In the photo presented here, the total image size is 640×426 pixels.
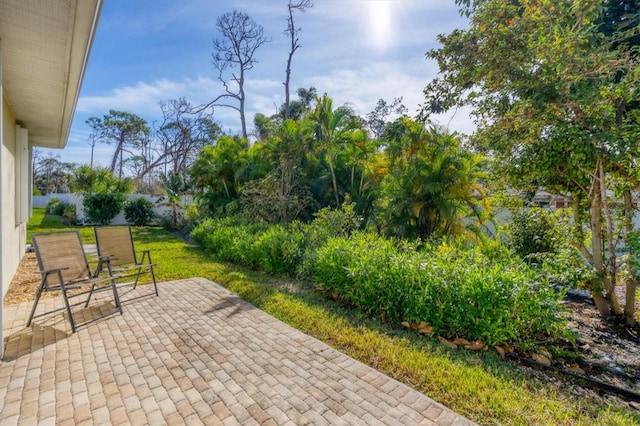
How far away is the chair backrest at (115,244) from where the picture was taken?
5.49 metres

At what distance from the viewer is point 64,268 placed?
424 cm

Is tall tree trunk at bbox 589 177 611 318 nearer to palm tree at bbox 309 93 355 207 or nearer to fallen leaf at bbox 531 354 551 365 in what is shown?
fallen leaf at bbox 531 354 551 365

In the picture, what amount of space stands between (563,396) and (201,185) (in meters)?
15.8

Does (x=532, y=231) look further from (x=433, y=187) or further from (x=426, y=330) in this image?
(x=426, y=330)

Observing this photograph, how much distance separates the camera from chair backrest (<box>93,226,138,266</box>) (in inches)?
216

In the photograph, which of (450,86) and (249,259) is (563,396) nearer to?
(450,86)

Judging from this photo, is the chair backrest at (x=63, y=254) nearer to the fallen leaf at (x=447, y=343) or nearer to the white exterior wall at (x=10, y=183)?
the white exterior wall at (x=10, y=183)

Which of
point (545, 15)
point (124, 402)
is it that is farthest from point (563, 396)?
point (545, 15)

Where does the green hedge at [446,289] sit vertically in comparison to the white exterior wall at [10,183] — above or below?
below

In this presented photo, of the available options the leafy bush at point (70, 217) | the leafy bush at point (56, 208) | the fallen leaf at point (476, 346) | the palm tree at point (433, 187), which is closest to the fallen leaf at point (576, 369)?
the fallen leaf at point (476, 346)

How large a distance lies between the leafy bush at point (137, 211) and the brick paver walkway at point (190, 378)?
1612cm

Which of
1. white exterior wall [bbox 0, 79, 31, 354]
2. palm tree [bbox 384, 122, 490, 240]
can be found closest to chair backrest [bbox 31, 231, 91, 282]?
white exterior wall [bbox 0, 79, 31, 354]

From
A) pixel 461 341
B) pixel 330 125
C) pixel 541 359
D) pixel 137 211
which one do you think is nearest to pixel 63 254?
pixel 461 341

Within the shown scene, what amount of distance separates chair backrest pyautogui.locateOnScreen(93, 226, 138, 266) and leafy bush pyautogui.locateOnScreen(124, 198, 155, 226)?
1521 cm
